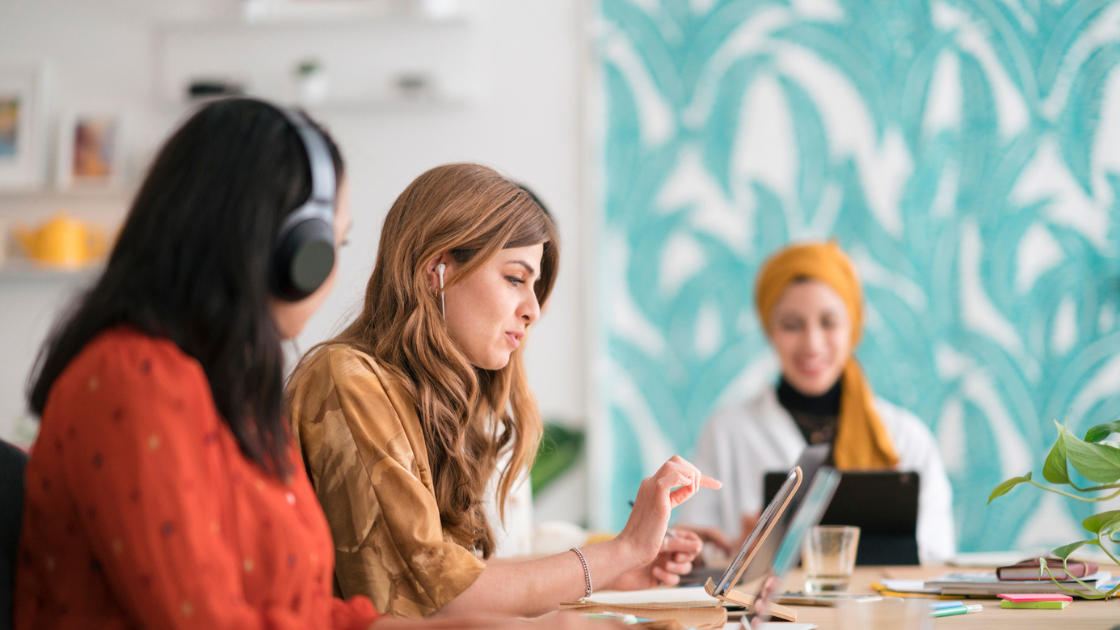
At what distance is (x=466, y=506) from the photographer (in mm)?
1331

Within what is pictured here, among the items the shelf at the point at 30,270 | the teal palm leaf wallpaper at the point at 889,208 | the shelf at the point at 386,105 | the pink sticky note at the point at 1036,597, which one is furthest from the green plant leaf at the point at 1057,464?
the shelf at the point at 30,270

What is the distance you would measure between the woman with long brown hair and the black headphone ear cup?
0.98ft

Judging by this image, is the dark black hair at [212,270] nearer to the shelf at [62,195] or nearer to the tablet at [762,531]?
the tablet at [762,531]

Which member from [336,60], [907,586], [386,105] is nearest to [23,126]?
[336,60]

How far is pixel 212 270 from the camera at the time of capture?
2.64 feet

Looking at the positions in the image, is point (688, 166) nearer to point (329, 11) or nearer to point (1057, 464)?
point (329, 11)

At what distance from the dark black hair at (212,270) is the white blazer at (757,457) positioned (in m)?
1.80

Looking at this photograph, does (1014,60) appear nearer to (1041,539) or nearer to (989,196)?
(989,196)

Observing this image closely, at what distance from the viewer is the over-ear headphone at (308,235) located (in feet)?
2.78

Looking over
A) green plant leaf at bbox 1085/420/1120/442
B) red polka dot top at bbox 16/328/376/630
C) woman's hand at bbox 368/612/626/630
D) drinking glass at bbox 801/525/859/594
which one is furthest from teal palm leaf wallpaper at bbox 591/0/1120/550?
red polka dot top at bbox 16/328/376/630

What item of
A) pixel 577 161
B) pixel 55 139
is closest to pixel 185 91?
pixel 55 139

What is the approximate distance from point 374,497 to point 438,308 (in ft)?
1.10

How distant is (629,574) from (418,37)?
7.66 feet

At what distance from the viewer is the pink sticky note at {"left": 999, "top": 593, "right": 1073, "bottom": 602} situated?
3.92ft
